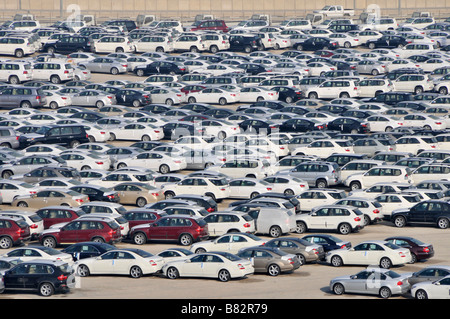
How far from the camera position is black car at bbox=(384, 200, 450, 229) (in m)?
42.2

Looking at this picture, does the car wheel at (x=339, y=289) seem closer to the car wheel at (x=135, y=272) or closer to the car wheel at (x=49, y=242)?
the car wheel at (x=135, y=272)

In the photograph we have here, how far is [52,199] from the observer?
44906 millimetres

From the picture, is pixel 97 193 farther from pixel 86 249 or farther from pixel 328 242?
pixel 328 242

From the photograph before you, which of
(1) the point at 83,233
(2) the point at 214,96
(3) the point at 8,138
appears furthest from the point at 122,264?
(2) the point at 214,96

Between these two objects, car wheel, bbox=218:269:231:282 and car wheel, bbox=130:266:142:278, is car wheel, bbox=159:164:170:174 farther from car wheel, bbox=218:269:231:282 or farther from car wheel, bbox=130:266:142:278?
car wheel, bbox=218:269:231:282

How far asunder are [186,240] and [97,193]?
7023 millimetres

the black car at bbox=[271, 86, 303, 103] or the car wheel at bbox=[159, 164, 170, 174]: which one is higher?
the black car at bbox=[271, 86, 303, 103]

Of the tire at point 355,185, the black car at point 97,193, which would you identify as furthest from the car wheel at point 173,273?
the tire at point 355,185

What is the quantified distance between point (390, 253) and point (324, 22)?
204ft

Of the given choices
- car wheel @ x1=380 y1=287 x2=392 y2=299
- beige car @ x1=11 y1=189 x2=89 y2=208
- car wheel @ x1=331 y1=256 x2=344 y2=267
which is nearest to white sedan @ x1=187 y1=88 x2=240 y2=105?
beige car @ x1=11 y1=189 x2=89 y2=208

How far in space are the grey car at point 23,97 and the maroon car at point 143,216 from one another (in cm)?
2343

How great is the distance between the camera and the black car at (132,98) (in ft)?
213

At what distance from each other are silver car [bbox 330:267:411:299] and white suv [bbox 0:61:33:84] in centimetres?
4152
